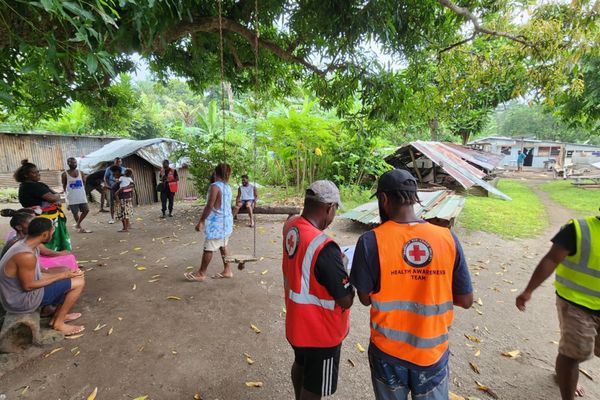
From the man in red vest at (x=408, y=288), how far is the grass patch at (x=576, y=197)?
481 inches

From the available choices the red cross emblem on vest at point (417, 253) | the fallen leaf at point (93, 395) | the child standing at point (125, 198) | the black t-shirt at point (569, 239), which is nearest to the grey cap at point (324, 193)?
the red cross emblem on vest at point (417, 253)

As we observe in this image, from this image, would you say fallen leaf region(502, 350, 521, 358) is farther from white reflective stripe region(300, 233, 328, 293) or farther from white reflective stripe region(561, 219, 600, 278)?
white reflective stripe region(300, 233, 328, 293)

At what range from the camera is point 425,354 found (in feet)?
5.33

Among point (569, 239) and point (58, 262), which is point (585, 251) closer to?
point (569, 239)

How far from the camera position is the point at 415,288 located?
5.32ft

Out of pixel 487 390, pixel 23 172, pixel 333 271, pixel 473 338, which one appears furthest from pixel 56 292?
pixel 473 338

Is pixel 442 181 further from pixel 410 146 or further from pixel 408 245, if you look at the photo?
pixel 408 245

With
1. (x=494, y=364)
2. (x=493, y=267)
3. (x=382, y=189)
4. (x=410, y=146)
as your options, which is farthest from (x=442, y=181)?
(x=382, y=189)

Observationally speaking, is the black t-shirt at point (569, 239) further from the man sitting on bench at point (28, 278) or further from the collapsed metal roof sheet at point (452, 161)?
the collapsed metal roof sheet at point (452, 161)

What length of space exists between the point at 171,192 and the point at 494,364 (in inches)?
341

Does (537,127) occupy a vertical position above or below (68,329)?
above

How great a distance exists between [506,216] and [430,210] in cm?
382

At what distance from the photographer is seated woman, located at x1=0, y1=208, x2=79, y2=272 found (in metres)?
3.41

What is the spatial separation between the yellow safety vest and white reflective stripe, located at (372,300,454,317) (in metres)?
1.21
